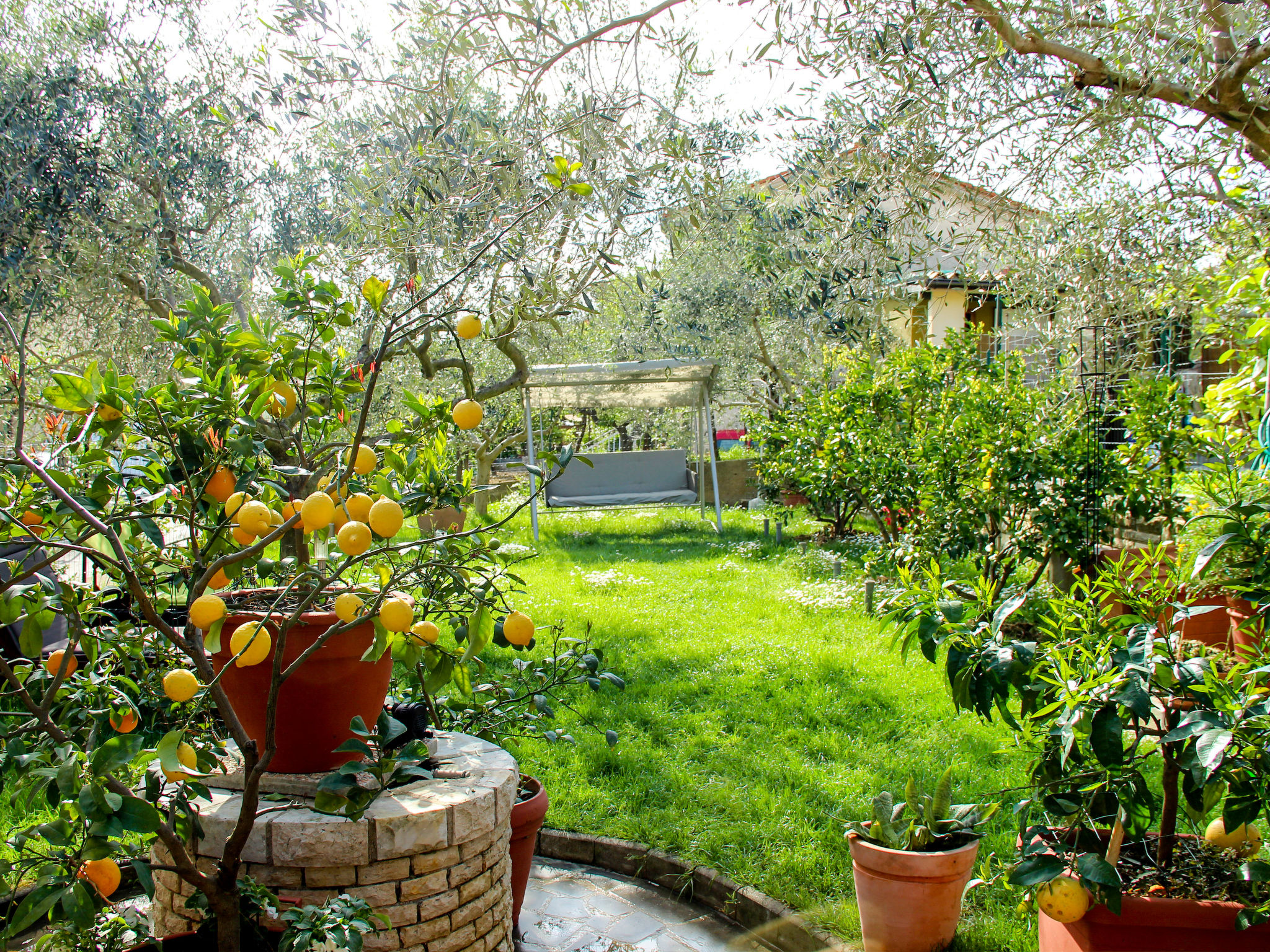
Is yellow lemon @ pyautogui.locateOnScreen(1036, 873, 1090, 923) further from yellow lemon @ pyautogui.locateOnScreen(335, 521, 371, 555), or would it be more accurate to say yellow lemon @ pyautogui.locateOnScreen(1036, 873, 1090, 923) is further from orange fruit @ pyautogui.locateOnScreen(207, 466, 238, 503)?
orange fruit @ pyautogui.locateOnScreen(207, 466, 238, 503)

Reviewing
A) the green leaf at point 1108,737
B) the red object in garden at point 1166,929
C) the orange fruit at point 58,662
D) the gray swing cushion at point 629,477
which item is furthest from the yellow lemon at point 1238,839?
the gray swing cushion at point 629,477

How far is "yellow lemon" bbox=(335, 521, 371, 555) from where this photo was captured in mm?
1414

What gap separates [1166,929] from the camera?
72.7 inches

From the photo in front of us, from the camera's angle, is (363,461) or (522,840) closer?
(363,461)

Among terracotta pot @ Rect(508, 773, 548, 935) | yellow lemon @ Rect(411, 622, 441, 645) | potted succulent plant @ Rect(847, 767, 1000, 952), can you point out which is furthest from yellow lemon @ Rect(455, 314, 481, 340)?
potted succulent plant @ Rect(847, 767, 1000, 952)

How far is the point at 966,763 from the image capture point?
3600 mm

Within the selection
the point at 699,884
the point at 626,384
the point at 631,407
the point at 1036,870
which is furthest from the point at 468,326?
the point at 631,407

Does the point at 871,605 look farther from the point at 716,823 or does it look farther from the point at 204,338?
the point at 204,338

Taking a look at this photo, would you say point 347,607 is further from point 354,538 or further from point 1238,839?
point 1238,839

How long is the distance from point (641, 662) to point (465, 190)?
10.4 feet

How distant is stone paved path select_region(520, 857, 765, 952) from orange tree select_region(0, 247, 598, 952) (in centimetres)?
104

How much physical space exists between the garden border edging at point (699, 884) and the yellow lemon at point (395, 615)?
1.88m

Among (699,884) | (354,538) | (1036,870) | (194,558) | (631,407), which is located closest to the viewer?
(354,538)

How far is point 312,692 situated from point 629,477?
1044 cm
